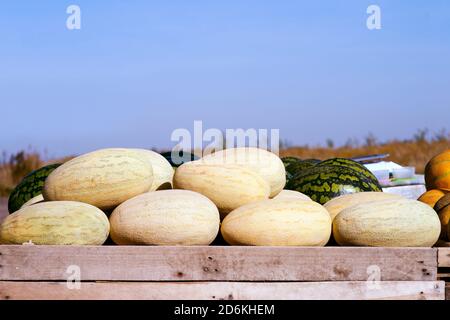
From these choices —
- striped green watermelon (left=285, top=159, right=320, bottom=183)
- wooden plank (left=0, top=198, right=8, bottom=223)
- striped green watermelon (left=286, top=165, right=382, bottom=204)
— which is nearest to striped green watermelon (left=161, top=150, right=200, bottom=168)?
striped green watermelon (left=286, top=165, right=382, bottom=204)

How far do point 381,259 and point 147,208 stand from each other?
1222mm

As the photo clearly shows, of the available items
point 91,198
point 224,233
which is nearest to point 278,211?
point 224,233

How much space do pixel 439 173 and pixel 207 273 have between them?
2882 mm

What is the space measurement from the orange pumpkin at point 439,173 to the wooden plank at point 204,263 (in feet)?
7.46

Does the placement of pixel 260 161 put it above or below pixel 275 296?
above

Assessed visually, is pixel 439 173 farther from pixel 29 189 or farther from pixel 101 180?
pixel 29 189

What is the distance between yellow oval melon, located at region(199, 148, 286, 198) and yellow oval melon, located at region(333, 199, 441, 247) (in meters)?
0.73

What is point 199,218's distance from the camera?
149 inches

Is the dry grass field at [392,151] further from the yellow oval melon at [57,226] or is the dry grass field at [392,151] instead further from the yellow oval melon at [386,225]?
the yellow oval melon at [57,226]

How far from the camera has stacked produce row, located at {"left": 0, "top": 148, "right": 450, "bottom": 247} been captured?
379 centimetres

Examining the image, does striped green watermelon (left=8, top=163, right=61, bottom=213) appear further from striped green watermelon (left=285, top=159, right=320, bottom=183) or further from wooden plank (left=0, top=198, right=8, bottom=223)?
wooden plank (left=0, top=198, right=8, bottom=223)

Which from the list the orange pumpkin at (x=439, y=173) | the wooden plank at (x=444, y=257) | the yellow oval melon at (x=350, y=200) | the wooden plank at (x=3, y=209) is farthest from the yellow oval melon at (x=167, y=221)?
the wooden plank at (x=3, y=209)

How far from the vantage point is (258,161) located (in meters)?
4.66
